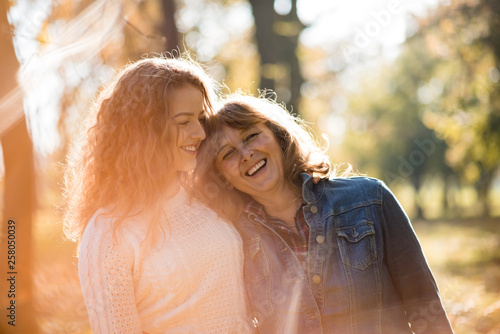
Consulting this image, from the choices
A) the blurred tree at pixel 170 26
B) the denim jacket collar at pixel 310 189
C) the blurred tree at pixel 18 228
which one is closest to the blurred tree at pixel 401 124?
the blurred tree at pixel 170 26

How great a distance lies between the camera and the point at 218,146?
3189 millimetres

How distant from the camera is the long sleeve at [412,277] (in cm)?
287

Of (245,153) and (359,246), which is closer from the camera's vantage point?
(359,246)

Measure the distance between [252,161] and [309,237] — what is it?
60cm

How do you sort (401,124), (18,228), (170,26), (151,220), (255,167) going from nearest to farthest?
1. (151,220)
2. (255,167)
3. (18,228)
4. (170,26)
5. (401,124)

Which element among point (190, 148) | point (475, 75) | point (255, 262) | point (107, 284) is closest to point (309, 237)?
point (255, 262)

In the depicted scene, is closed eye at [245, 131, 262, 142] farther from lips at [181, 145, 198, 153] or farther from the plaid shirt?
the plaid shirt

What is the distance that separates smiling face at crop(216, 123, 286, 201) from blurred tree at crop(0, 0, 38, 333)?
3181 mm

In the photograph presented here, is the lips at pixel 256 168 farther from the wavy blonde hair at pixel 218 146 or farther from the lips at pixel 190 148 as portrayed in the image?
the lips at pixel 190 148

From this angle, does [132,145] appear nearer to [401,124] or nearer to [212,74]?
[212,74]

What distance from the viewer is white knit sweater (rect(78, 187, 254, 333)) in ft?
8.44

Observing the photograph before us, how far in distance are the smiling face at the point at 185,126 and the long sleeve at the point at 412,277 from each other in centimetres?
125

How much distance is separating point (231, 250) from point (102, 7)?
4928mm

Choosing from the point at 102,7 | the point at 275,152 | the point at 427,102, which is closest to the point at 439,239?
the point at 427,102
